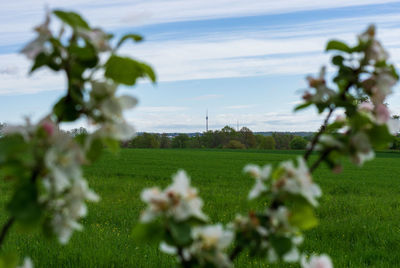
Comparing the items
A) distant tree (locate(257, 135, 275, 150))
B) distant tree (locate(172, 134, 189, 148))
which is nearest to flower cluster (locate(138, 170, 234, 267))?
distant tree (locate(172, 134, 189, 148))

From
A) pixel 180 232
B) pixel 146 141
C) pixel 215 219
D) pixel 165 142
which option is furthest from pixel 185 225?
pixel 165 142

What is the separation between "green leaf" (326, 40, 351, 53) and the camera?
1.12 m

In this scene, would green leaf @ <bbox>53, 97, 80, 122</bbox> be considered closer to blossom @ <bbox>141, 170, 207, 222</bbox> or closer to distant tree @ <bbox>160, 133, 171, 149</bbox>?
blossom @ <bbox>141, 170, 207, 222</bbox>

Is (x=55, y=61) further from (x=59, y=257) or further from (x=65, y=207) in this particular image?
(x=59, y=257)

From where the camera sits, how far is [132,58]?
94 cm

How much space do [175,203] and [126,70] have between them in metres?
0.33

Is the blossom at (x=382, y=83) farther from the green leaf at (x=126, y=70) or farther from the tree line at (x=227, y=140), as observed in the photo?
the tree line at (x=227, y=140)

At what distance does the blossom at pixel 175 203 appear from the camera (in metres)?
0.89

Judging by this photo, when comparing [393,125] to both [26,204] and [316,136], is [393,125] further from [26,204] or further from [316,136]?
[26,204]

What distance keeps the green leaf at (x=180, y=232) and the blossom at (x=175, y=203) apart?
2 centimetres

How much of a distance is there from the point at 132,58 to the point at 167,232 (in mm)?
411

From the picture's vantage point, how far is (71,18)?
833 mm

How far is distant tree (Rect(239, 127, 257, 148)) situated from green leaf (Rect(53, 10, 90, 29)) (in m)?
75.7

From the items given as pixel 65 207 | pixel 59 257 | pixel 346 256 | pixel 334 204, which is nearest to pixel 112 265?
pixel 59 257
